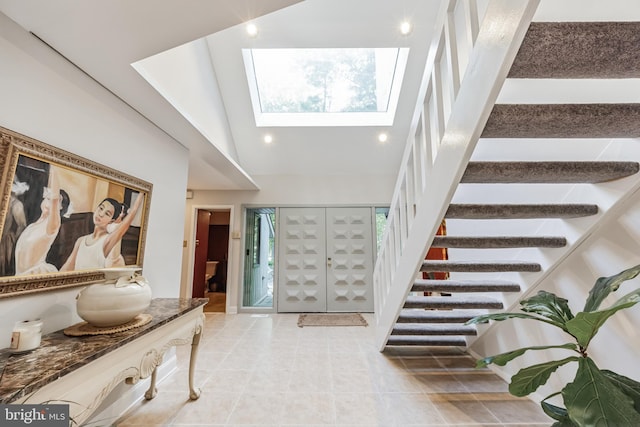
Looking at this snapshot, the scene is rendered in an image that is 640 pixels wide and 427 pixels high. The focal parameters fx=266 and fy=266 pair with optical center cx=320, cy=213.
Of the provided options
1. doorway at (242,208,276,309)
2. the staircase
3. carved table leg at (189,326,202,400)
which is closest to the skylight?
doorway at (242,208,276,309)

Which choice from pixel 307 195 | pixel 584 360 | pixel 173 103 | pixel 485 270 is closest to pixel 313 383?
pixel 485 270

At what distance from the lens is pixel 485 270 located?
1.88 m

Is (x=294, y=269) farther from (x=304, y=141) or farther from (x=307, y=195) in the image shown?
(x=304, y=141)

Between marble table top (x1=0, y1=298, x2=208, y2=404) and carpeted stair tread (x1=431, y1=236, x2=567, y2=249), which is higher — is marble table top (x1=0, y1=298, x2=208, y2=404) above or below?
below

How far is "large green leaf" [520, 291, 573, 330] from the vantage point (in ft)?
3.62

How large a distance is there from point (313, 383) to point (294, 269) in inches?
105

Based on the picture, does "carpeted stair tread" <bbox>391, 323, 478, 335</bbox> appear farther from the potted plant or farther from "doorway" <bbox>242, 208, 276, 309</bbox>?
"doorway" <bbox>242, 208, 276, 309</bbox>

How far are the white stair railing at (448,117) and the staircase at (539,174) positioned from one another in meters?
0.06

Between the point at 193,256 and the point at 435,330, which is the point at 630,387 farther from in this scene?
the point at 193,256

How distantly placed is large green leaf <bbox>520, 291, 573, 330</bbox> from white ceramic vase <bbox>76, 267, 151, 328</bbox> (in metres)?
1.92

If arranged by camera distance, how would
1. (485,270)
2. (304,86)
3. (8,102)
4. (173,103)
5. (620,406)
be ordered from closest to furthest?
(620,406) < (8,102) < (485,270) < (173,103) < (304,86)

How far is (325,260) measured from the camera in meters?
4.94

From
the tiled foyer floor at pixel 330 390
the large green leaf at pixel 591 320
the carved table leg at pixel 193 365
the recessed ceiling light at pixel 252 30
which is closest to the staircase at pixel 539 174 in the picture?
the tiled foyer floor at pixel 330 390

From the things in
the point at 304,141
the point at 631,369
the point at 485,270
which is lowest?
the point at 631,369
